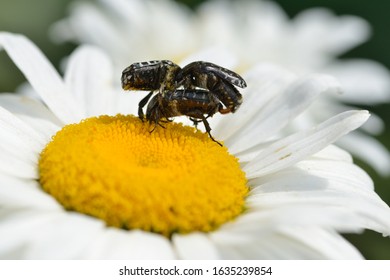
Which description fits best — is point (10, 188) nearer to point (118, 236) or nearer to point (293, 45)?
point (118, 236)

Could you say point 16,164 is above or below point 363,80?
above

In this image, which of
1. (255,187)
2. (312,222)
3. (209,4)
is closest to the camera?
(312,222)

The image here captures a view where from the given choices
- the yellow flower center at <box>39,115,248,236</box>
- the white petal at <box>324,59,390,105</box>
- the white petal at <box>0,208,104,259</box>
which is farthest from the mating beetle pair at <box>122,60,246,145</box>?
the white petal at <box>324,59,390,105</box>

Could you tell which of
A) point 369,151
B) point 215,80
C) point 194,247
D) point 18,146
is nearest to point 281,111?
point 215,80

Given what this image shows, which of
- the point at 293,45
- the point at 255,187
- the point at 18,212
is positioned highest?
the point at 18,212

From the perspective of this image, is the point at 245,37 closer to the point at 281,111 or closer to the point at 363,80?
the point at 363,80

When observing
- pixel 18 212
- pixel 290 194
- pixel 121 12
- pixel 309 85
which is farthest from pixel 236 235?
pixel 121 12

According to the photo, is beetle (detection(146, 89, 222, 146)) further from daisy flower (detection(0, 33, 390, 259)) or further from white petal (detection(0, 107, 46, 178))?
white petal (detection(0, 107, 46, 178))
